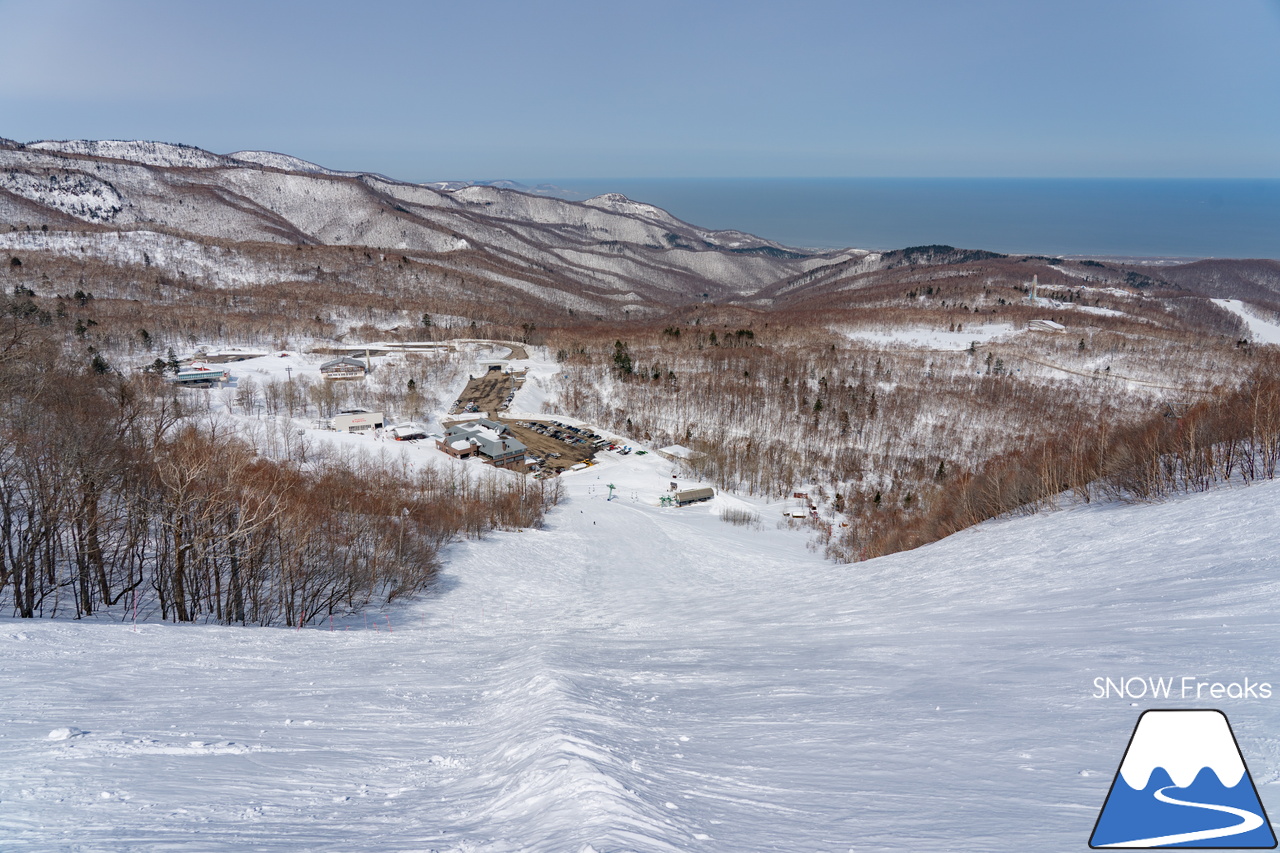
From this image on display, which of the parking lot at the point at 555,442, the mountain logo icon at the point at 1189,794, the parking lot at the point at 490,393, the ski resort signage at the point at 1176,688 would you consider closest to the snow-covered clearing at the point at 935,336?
the parking lot at the point at 490,393

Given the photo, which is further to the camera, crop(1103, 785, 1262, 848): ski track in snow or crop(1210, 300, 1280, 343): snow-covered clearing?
crop(1210, 300, 1280, 343): snow-covered clearing

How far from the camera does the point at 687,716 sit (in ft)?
26.8

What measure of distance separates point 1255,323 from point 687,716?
174m

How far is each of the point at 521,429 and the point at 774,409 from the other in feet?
107

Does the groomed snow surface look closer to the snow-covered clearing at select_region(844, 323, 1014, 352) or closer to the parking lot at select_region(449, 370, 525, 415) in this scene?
the parking lot at select_region(449, 370, 525, 415)

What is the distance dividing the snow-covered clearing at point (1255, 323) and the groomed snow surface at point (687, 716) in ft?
479

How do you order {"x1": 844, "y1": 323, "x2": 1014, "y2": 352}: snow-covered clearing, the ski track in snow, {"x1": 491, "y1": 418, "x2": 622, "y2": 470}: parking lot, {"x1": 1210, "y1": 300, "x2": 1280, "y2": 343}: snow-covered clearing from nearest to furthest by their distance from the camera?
the ski track in snow → {"x1": 491, "y1": 418, "x2": 622, "y2": 470}: parking lot → {"x1": 844, "y1": 323, "x2": 1014, "y2": 352}: snow-covered clearing → {"x1": 1210, "y1": 300, "x2": 1280, "y2": 343}: snow-covered clearing

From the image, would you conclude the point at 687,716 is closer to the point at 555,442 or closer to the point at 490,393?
the point at 555,442

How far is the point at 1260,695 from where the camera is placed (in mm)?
5758

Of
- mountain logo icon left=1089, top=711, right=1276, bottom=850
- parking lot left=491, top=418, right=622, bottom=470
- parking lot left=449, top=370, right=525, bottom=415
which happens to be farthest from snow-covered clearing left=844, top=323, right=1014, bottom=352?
mountain logo icon left=1089, top=711, right=1276, bottom=850

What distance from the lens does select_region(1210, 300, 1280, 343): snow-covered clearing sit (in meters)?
112

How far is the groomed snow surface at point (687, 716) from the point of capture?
490 centimetres

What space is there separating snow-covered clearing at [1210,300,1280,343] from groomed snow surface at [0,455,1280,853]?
5750 inches

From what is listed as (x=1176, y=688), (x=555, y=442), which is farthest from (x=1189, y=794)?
(x=555, y=442)
